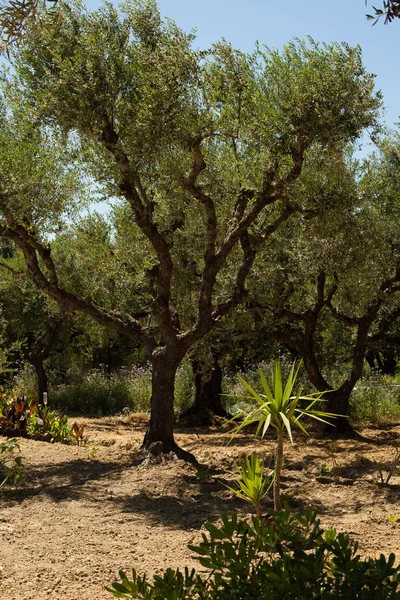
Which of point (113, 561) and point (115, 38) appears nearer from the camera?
point (113, 561)

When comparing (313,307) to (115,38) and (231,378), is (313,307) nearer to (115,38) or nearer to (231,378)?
(231,378)

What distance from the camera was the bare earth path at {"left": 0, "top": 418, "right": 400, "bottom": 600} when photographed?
4.73 m

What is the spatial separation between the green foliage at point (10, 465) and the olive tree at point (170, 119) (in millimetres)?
A: 1728

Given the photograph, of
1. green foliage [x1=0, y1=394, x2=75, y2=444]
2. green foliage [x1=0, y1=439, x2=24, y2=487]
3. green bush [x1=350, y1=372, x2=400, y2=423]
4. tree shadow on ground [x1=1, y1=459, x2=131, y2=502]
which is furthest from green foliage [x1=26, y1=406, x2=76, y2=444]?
green bush [x1=350, y1=372, x2=400, y2=423]

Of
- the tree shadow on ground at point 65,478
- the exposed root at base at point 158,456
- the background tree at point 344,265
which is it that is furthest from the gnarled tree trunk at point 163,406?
the background tree at point 344,265

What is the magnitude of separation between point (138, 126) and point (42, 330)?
10197 mm

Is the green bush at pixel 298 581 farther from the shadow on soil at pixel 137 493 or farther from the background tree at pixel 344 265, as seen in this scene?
the background tree at pixel 344 265

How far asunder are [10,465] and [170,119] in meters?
4.61

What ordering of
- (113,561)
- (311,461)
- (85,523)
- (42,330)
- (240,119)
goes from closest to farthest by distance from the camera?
(113,561) < (85,523) < (240,119) < (311,461) < (42,330)

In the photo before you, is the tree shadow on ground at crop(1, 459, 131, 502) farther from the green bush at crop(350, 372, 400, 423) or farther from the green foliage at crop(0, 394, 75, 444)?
the green bush at crop(350, 372, 400, 423)

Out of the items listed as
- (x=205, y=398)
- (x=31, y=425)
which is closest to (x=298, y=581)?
(x=31, y=425)

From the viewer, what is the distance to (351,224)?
31.1 feet

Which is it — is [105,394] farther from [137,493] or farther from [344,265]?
[137,493]

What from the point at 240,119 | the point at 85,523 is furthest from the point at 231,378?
the point at 85,523
